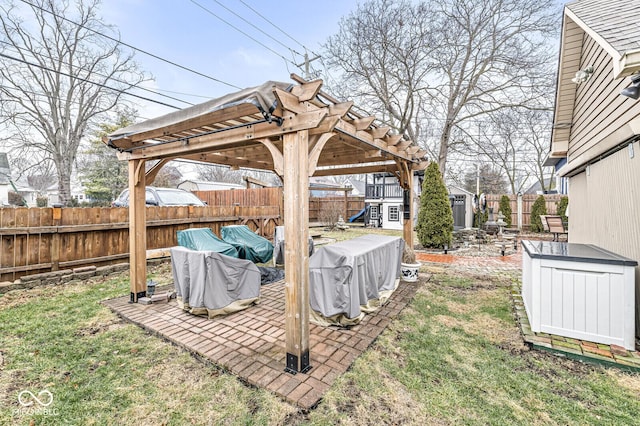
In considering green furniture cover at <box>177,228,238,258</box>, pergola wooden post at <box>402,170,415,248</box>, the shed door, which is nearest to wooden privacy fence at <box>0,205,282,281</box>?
green furniture cover at <box>177,228,238,258</box>

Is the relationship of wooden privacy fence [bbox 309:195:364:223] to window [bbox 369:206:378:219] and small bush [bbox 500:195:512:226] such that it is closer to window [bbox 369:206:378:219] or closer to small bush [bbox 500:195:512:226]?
window [bbox 369:206:378:219]

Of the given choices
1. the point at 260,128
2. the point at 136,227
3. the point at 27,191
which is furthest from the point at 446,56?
the point at 27,191

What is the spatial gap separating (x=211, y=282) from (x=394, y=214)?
1399cm

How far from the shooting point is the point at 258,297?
4.08 meters

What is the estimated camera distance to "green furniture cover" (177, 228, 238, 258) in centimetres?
505

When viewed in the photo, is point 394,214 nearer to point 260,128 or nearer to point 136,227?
point 136,227

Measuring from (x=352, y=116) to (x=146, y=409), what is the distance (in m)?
3.23

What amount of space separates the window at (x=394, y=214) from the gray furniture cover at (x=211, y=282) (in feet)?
43.7

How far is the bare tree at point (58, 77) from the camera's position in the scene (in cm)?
1217

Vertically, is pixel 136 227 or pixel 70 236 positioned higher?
pixel 136 227

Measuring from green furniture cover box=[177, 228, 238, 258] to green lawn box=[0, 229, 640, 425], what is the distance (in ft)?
5.90

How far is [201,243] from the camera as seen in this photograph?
16.9 feet

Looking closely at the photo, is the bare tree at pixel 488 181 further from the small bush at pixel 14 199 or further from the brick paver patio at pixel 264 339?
the small bush at pixel 14 199

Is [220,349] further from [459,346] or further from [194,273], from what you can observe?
[459,346]
